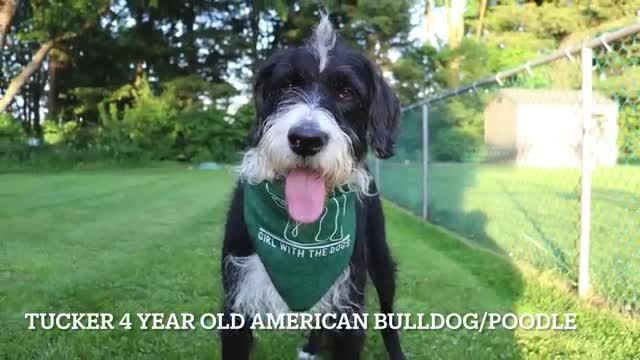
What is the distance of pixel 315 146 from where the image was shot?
2.38 m

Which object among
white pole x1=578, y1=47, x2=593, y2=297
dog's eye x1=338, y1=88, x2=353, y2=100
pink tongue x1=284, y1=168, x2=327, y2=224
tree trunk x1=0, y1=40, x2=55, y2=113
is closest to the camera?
pink tongue x1=284, y1=168, x2=327, y2=224

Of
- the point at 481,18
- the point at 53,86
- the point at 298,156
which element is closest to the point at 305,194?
the point at 298,156

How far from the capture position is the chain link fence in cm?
443

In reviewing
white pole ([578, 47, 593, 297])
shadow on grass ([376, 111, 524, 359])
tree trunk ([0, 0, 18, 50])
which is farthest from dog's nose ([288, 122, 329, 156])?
tree trunk ([0, 0, 18, 50])

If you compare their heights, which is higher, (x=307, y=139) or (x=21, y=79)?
(x=21, y=79)

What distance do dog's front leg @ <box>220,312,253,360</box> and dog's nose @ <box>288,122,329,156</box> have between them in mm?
962

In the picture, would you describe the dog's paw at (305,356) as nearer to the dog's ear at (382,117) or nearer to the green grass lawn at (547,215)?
the dog's ear at (382,117)

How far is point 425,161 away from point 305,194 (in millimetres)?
6036

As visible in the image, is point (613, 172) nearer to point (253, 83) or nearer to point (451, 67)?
point (253, 83)

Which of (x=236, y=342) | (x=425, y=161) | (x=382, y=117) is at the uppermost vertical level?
(x=382, y=117)

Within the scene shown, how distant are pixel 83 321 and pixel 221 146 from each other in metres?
24.4

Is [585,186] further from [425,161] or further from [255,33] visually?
[255,33]

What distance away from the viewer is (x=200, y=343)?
3.53 m

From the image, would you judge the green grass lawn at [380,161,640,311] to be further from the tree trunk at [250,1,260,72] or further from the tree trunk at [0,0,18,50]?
the tree trunk at [250,1,260,72]
